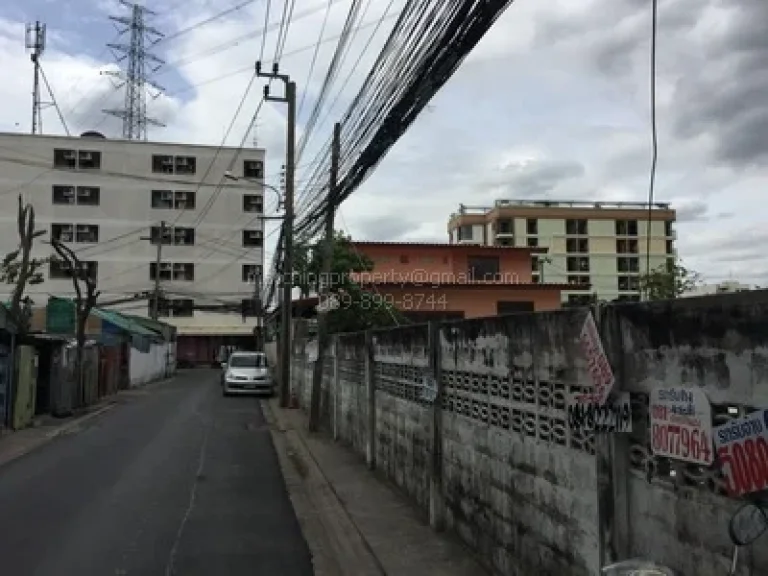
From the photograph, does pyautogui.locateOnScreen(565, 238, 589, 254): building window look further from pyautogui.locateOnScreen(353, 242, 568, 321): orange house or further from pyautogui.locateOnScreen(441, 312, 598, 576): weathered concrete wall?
pyautogui.locateOnScreen(441, 312, 598, 576): weathered concrete wall

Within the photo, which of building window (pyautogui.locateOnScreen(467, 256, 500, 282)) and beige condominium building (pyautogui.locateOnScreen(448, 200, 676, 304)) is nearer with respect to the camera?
building window (pyautogui.locateOnScreen(467, 256, 500, 282))

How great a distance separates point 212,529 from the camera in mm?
8602

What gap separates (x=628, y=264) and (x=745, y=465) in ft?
351

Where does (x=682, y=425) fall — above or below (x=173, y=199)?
below

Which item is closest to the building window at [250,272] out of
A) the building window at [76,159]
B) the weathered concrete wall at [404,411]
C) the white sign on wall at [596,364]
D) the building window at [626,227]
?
the building window at [76,159]

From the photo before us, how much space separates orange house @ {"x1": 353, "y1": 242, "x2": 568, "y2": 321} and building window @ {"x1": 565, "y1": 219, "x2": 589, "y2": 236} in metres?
60.4

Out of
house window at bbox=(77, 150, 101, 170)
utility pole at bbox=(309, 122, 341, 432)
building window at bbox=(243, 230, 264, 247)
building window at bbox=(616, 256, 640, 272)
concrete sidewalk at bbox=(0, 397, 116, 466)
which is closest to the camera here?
concrete sidewalk at bbox=(0, 397, 116, 466)

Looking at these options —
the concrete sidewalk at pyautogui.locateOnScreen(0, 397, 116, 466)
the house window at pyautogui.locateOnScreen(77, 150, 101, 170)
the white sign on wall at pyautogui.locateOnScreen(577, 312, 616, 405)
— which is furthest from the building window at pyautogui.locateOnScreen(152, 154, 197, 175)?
the white sign on wall at pyautogui.locateOnScreen(577, 312, 616, 405)

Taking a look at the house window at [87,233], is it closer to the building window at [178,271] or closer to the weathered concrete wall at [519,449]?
the building window at [178,271]

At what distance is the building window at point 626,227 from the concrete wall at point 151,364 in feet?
218

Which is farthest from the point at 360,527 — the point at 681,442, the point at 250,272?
the point at 250,272

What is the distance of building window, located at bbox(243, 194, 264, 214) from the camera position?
68625 millimetres

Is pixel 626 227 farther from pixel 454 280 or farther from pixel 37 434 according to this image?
pixel 37 434

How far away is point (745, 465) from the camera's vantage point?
125 inches
